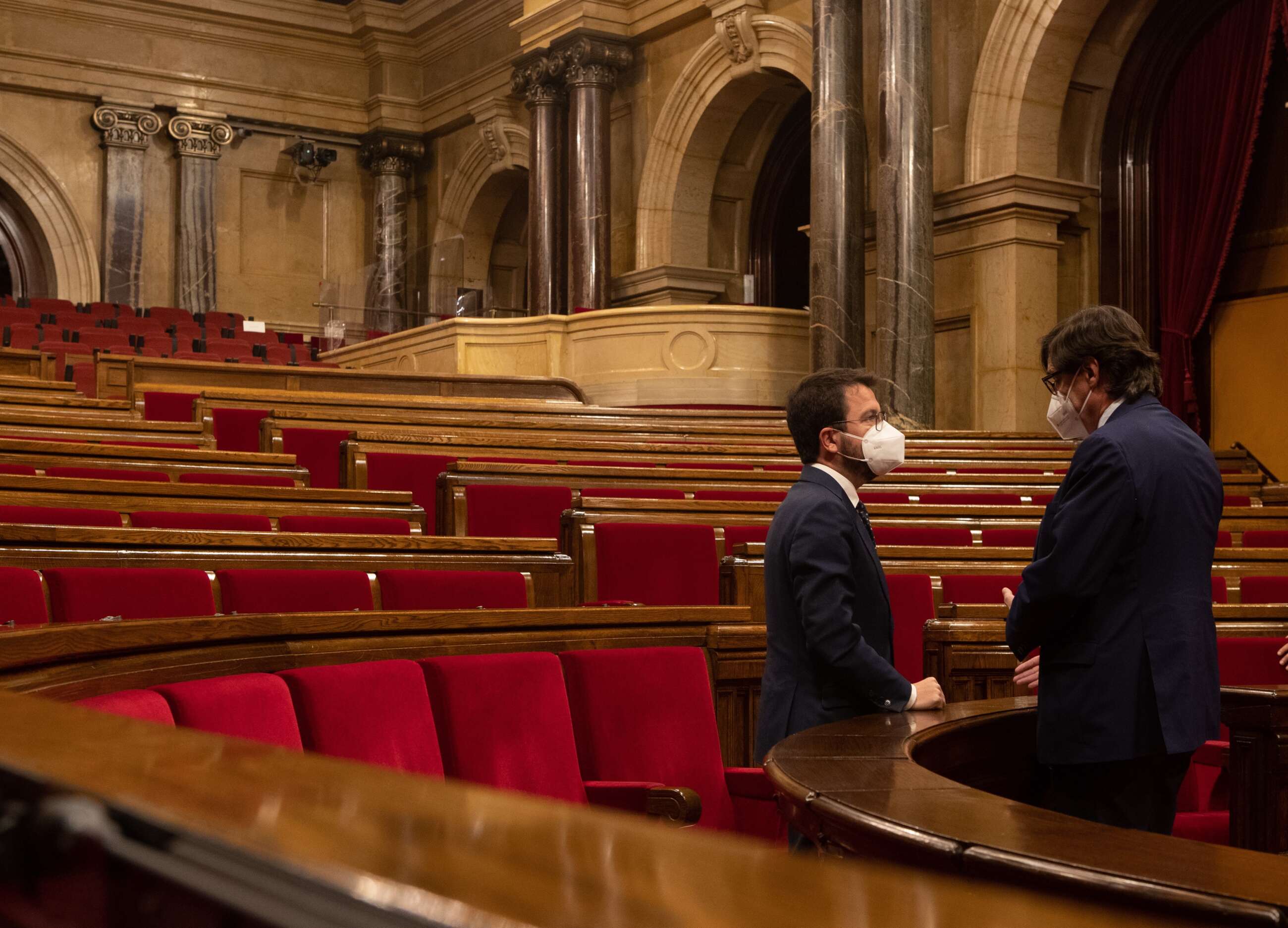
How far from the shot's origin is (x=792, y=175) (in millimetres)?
10883

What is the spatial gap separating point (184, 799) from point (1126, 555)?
1.42 metres

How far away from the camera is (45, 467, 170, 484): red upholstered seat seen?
3504 mm

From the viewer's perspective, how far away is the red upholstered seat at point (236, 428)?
5145mm

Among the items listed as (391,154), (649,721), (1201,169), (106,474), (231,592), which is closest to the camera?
(649,721)

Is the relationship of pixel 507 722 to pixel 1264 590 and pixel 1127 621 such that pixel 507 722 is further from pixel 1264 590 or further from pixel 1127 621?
pixel 1264 590

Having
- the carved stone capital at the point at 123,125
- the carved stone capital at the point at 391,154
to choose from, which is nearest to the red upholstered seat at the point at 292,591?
the carved stone capital at the point at 123,125

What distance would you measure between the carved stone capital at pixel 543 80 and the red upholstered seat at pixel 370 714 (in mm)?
9617

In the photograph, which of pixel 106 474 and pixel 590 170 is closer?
pixel 106 474

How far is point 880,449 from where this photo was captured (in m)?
1.92

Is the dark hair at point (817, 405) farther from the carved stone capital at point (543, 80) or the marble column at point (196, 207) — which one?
the marble column at point (196, 207)

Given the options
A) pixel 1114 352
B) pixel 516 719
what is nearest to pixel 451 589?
pixel 516 719

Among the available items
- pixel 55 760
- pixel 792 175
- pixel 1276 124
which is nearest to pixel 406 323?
pixel 792 175

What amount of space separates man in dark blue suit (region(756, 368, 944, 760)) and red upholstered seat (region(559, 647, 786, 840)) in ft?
0.80

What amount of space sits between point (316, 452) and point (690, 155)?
20.3 feet
